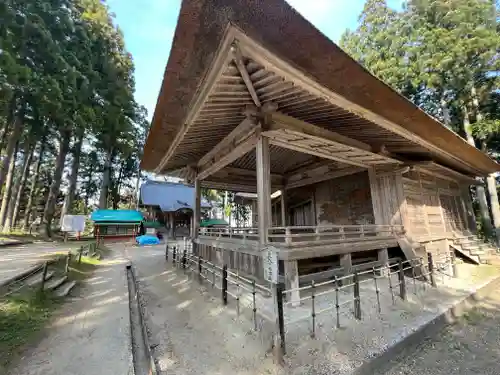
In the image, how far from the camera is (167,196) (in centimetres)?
3020

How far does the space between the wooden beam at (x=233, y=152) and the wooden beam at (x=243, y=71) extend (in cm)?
84

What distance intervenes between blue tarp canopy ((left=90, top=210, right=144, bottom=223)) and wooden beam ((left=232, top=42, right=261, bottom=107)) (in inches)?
952

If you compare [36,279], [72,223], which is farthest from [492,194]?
[72,223]

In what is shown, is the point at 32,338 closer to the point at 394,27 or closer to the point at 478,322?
the point at 478,322

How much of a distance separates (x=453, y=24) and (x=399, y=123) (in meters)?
13.1

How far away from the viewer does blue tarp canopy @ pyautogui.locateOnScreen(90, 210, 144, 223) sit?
23.4 m

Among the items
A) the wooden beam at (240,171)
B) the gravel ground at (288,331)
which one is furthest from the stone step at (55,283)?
the wooden beam at (240,171)

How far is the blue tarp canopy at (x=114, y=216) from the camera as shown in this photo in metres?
23.4

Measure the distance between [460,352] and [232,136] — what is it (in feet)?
21.3

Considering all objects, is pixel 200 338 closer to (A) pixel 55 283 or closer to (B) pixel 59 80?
(A) pixel 55 283

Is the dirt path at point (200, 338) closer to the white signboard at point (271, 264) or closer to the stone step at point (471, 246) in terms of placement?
the white signboard at point (271, 264)

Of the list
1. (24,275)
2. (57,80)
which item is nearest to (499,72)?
(24,275)

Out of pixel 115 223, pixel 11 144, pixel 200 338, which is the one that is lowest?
pixel 200 338

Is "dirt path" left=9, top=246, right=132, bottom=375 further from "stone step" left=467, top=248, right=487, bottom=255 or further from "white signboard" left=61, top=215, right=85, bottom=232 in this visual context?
"white signboard" left=61, top=215, right=85, bottom=232
